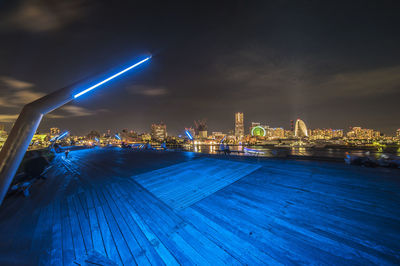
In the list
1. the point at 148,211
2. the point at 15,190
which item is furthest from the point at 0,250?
the point at 15,190

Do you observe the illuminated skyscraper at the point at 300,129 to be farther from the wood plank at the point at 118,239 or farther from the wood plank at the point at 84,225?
the wood plank at the point at 84,225

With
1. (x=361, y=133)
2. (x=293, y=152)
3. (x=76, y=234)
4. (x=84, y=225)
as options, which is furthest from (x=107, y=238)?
(x=361, y=133)

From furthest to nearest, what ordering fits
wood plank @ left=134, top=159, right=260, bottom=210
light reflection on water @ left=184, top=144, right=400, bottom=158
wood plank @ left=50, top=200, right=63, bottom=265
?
light reflection on water @ left=184, top=144, right=400, bottom=158 < wood plank @ left=134, top=159, right=260, bottom=210 < wood plank @ left=50, top=200, right=63, bottom=265

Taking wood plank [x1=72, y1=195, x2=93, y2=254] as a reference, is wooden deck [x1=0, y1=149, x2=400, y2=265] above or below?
above

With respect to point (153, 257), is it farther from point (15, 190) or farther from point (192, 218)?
point (15, 190)

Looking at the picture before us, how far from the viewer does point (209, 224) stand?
3021 millimetres

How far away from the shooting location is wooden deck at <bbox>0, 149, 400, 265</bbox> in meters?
2.20

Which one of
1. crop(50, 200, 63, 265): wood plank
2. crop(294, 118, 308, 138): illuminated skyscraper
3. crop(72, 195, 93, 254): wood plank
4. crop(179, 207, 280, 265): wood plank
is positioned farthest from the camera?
crop(294, 118, 308, 138): illuminated skyscraper

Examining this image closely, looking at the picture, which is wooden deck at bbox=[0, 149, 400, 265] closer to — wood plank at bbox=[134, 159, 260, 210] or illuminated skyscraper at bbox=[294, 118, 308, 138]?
wood plank at bbox=[134, 159, 260, 210]

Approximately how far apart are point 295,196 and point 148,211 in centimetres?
453

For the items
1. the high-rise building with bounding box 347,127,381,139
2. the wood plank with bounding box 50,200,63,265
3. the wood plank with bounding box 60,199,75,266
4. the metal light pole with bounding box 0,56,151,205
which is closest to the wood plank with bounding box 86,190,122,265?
the wood plank with bounding box 60,199,75,266

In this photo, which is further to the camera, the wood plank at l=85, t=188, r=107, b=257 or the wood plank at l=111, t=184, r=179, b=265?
the wood plank at l=85, t=188, r=107, b=257

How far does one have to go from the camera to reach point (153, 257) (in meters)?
2.19

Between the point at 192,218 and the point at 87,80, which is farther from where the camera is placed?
the point at 192,218
